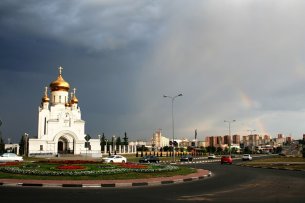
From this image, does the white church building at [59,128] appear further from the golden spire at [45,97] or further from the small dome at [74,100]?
the small dome at [74,100]

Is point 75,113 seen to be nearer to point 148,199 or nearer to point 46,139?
point 46,139

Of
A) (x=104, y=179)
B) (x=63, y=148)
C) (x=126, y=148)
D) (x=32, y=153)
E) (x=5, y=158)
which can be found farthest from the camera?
(x=126, y=148)

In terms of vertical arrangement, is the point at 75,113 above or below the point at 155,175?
above

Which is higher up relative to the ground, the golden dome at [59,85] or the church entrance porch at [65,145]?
the golden dome at [59,85]

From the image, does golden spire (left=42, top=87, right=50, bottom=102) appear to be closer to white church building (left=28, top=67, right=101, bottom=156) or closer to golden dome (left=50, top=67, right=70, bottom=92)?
white church building (left=28, top=67, right=101, bottom=156)

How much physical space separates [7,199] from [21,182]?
5855mm

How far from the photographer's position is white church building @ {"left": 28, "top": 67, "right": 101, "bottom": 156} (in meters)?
71.1

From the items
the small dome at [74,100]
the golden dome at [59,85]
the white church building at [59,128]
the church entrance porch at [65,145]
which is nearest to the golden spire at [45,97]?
the white church building at [59,128]

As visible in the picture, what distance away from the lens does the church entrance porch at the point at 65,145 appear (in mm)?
75037

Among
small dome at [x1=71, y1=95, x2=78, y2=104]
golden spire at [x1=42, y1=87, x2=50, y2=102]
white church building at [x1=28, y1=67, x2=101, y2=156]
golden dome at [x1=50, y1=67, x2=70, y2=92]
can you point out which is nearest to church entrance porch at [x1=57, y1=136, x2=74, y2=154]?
white church building at [x1=28, y1=67, x2=101, y2=156]

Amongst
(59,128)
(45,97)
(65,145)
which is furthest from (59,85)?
(65,145)

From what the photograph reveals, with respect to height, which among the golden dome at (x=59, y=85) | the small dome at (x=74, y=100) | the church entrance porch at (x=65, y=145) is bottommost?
the church entrance porch at (x=65, y=145)

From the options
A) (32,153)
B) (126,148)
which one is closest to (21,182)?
(32,153)

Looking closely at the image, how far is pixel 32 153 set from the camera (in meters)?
68.9
